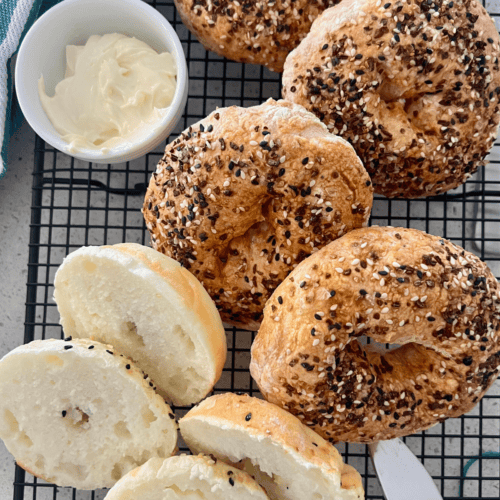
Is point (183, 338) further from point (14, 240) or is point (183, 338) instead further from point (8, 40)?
point (8, 40)

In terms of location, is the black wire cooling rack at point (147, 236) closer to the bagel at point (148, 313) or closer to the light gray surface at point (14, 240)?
the light gray surface at point (14, 240)

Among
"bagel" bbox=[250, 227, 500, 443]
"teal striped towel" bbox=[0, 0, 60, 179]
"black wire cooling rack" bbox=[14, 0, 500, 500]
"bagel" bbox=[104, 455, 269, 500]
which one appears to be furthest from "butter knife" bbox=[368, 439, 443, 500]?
"teal striped towel" bbox=[0, 0, 60, 179]

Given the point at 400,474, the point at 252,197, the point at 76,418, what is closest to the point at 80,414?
the point at 76,418

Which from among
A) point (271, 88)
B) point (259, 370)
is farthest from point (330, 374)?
point (271, 88)

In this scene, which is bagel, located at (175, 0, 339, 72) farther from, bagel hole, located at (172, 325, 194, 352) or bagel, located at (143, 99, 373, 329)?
bagel hole, located at (172, 325, 194, 352)

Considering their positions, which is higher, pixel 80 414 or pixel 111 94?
pixel 111 94

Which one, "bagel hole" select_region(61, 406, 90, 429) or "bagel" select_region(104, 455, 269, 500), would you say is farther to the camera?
"bagel hole" select_region(61, 406, 90, 429)

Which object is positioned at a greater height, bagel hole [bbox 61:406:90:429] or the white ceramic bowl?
the white ceramic bowl
